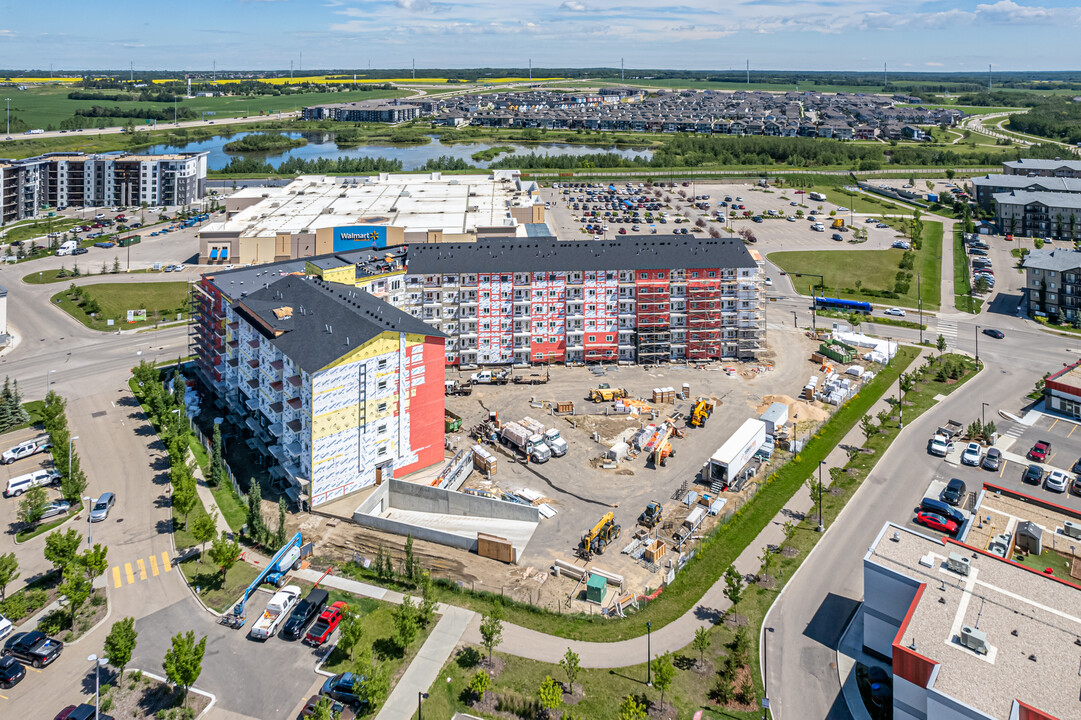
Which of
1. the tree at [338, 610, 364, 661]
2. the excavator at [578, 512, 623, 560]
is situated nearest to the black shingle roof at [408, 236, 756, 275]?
the excavator at [578, 512, 623, 560]

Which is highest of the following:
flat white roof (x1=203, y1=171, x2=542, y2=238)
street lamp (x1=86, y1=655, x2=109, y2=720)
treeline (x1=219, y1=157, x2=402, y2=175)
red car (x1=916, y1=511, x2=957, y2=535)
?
treeline (x1=219, y1=157, x2=402, y2=175)

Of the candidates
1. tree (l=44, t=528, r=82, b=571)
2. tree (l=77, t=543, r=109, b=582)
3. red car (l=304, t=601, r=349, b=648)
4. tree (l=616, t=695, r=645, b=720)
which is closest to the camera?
tree (l=616, t=695, r=645, b=720)

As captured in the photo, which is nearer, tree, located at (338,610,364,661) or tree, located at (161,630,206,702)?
tree, located at (161,630,206,702)

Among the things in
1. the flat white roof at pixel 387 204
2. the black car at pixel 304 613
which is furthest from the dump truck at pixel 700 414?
the flat white roof at pixel 387 204

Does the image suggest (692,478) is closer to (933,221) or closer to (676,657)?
(676,657)

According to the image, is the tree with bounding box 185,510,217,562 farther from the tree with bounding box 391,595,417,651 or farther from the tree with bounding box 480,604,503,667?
the tree with bounding box 480,604,503,667

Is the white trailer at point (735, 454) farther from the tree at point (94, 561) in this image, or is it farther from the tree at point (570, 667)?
the tree at point (94, 561)
